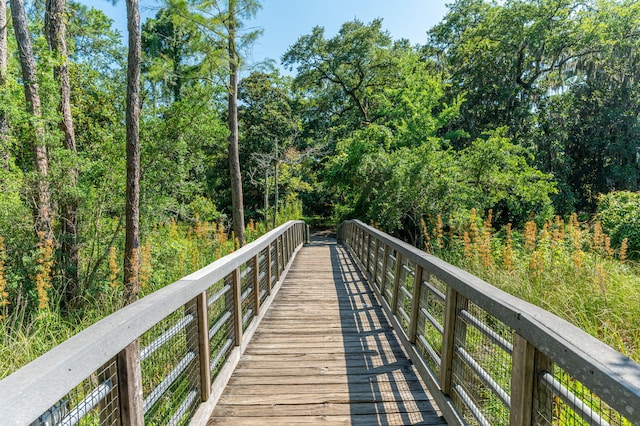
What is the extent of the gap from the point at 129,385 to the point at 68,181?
5323mm

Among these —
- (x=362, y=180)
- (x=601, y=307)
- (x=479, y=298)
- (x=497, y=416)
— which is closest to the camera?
(x=479, y=298)

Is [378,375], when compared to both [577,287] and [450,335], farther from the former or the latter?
[577,287]

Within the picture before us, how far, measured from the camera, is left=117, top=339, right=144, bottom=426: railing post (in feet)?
4.80

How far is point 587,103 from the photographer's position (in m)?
19.3

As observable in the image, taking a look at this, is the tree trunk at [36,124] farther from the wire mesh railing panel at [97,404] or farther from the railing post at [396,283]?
the railing post at [396,283]

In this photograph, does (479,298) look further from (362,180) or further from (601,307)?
(362,180)

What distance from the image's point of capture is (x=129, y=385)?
1.48 m

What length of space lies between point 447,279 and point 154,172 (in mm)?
6139

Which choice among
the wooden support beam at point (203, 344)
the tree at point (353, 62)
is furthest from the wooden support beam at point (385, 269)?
the tree at point (353, 62)

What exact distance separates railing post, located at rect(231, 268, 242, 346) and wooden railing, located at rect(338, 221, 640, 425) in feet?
5.18

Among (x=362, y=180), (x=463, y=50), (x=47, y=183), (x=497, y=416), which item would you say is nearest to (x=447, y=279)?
(x=497, y=416)

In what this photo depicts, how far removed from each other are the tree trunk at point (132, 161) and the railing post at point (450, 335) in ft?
15.9

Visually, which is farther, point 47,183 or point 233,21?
point 233,21

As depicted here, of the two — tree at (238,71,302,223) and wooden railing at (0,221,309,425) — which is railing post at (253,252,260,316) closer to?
wooden railing at (0,221,309,425)
